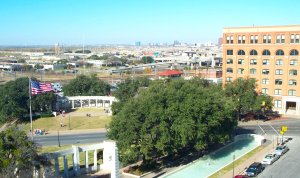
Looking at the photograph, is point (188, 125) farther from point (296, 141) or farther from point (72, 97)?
point (72, 97)

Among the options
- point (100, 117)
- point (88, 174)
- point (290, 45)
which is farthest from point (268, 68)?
point (88, 174)

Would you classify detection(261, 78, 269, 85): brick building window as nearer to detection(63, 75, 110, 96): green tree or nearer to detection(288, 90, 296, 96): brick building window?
detection(288, 90, 296, 96): brick building window

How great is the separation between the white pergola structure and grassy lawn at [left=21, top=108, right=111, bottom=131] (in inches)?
357

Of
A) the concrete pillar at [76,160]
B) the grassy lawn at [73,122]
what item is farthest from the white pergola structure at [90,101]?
the concrete pillar at [76,160]

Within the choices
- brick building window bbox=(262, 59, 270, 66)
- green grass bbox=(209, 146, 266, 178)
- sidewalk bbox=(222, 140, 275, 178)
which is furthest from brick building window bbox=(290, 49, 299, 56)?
green grass bbox=(209, 146, 266, 178)

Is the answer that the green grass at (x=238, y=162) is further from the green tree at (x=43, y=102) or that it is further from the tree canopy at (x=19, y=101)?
the tree canopy at (x=19, y=101)

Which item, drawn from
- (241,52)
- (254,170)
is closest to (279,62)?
(241,52)

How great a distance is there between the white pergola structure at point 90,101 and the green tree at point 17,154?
214ft

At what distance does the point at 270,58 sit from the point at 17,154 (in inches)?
2812

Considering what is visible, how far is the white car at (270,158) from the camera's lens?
171 ft

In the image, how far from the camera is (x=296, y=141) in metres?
64.6

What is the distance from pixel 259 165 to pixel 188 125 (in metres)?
10.8

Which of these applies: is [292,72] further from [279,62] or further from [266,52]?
[266,52]

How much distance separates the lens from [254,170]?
47719 mm
